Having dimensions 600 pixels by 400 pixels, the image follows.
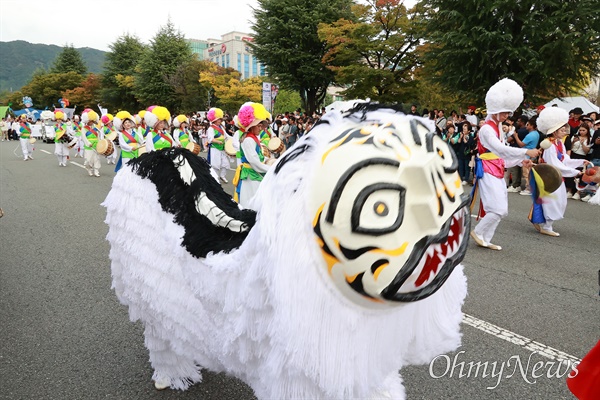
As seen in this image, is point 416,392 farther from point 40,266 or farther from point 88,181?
point 88,181

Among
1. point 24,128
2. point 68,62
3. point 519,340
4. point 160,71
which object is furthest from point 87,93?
point 519,340

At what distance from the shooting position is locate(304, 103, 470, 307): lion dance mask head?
42.3 inches

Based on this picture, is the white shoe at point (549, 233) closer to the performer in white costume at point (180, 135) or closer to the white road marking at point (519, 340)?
the white road marking at point (519, 340)

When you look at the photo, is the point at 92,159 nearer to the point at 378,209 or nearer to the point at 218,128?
the point at 218,128

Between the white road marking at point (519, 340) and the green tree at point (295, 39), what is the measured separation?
22889 millimetres

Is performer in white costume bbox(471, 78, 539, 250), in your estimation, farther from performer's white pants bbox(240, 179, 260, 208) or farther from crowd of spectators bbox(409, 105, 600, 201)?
crowd of spectators bbox(409, 105, 600, 201)

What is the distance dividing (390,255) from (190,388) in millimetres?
1842

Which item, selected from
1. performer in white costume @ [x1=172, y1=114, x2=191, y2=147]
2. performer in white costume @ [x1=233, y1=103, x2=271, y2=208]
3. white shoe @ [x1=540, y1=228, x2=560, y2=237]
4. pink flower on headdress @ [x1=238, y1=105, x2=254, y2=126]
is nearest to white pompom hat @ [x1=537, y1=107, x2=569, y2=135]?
white shoe @ [x1=540, y1=228, x2=560, y2=237]

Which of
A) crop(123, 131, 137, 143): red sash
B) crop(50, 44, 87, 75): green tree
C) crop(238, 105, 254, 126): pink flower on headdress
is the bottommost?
crop(123, 131, 137, 143): red sash

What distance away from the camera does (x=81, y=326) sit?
10.3ft

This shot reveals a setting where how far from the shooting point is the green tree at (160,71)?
40438 millimetres

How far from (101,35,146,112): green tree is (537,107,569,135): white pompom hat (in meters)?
46.0

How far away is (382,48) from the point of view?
1912cm

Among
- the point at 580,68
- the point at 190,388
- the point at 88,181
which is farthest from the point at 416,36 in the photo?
the point at 190,388
